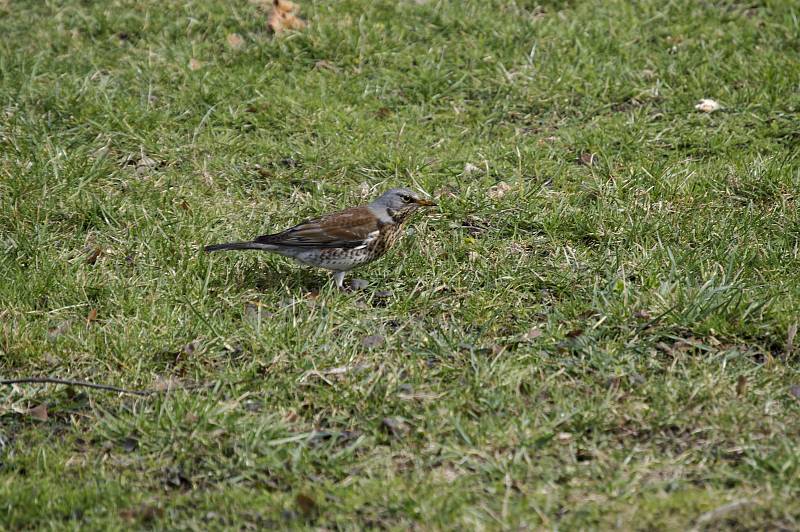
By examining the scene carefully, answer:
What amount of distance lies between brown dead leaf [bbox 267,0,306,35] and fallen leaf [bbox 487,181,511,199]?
2813mm

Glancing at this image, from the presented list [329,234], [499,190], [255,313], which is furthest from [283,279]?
[499,190]

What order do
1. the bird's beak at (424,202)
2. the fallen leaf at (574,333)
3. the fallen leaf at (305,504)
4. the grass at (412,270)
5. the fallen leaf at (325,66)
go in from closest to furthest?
the fallen leaf at (305,504)
the grass at (412,270)
the fallen leaf at (574,333)
the bird's beak at (424,202)
the fallen leaf at (325,66)

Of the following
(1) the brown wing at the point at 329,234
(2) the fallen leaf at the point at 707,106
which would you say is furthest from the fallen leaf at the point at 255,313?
(2) the fallen leaf at the point at 707,106

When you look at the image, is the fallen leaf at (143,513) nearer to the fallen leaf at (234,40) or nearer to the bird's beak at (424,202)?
the bird's beak at (424,202)

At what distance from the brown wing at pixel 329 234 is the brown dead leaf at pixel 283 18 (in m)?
3.38

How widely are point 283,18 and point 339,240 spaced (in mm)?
3778

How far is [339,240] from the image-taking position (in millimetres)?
6934

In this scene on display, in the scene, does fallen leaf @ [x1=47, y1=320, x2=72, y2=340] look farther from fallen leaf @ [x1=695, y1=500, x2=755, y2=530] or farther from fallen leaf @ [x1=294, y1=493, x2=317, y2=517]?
fallen leaf @ [x1=695, y1=500, x2=755, y2=530]

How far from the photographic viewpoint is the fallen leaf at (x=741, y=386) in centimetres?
561

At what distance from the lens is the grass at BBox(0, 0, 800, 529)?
514 centimetres

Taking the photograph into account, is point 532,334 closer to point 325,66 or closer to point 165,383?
point 165,383

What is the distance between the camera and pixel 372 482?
5.11 metres

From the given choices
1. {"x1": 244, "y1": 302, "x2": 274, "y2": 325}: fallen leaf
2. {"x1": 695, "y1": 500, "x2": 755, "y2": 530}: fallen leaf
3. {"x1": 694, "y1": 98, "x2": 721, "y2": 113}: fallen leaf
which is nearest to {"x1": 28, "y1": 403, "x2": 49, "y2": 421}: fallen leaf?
{"x1": 244, "y1": 302, "x2": 274, "y2": 325}: fallen leaf

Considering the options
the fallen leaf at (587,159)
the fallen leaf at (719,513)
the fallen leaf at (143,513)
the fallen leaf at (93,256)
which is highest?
the fallen leaf at (719,513)
